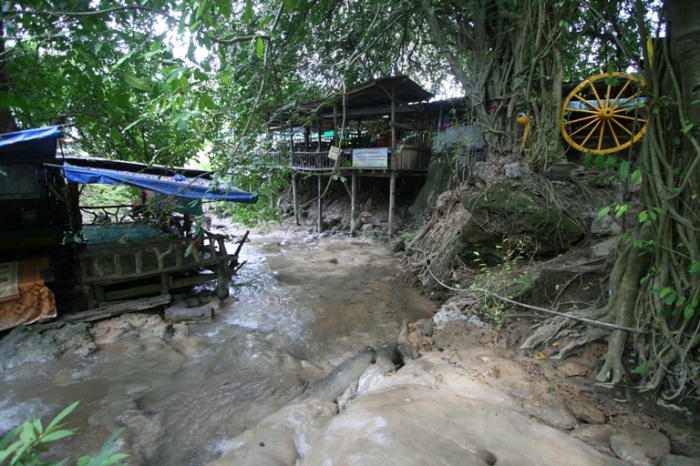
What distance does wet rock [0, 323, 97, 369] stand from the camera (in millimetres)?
4812

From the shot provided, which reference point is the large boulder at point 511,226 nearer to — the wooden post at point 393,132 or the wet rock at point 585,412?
the wet rock at point 585,412

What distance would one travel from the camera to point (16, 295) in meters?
5.14

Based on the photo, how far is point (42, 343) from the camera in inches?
198

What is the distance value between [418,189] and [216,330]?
414 inches

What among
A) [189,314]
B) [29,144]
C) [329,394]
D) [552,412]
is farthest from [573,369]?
[29,144]

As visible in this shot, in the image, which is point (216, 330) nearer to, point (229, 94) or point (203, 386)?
point (203, 386)

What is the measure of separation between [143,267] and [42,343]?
191 cm

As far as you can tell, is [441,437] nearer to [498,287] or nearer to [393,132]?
[498,287]

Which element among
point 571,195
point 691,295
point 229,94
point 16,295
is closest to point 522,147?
point 571,195

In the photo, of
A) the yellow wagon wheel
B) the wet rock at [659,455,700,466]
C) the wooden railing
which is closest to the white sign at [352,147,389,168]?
the wooden railing

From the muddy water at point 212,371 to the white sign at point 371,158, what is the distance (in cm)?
534

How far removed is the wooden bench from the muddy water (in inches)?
37.1

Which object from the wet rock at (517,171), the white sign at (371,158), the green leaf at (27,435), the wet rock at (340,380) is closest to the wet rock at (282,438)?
the wet rock at (340,380)

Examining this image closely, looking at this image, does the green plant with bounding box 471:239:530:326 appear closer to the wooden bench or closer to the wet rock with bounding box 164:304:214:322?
the wooden bench
